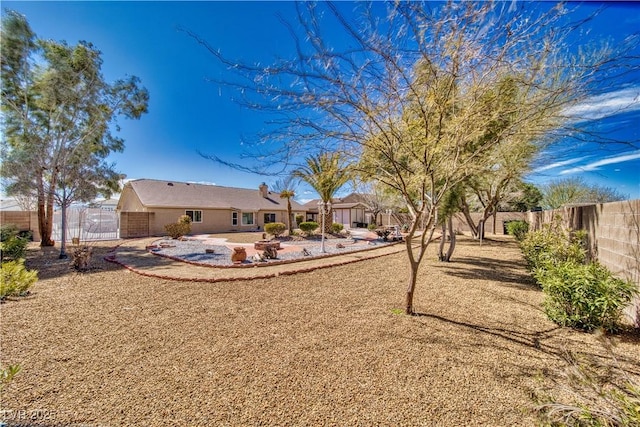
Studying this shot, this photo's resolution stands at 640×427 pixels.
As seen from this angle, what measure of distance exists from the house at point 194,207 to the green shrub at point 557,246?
21.6m

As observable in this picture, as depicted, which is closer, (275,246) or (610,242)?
(610,242)

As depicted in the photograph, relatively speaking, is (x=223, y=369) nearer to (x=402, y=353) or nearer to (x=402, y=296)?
(x=402, y=353)

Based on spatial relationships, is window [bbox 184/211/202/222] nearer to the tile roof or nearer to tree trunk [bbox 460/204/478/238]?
the tile roof

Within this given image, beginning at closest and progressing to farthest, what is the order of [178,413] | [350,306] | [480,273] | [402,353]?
[178,413], [402,353], [350,306], [480,273]

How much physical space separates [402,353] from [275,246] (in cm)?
749

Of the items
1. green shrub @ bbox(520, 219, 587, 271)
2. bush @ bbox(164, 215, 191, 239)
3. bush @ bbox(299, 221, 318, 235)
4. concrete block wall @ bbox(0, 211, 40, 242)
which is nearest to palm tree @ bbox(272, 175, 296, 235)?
bush @ bbox(299, 221, 318, 235)

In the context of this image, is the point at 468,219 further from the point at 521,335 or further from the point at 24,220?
the point at 24,220

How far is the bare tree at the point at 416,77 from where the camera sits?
2834 mm

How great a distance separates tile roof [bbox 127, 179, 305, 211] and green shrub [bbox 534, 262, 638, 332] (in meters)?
22.1

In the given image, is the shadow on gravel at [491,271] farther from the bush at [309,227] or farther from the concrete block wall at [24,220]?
the concrete block wall at [24,220]

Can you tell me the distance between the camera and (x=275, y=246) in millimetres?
10055

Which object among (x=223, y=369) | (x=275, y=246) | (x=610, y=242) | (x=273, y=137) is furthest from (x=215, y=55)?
(x=275, y=246)

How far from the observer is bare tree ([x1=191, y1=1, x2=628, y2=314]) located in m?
2.83

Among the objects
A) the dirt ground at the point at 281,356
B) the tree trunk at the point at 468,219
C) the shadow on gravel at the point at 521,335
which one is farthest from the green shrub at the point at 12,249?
the tree trunk at the point at 468,219
